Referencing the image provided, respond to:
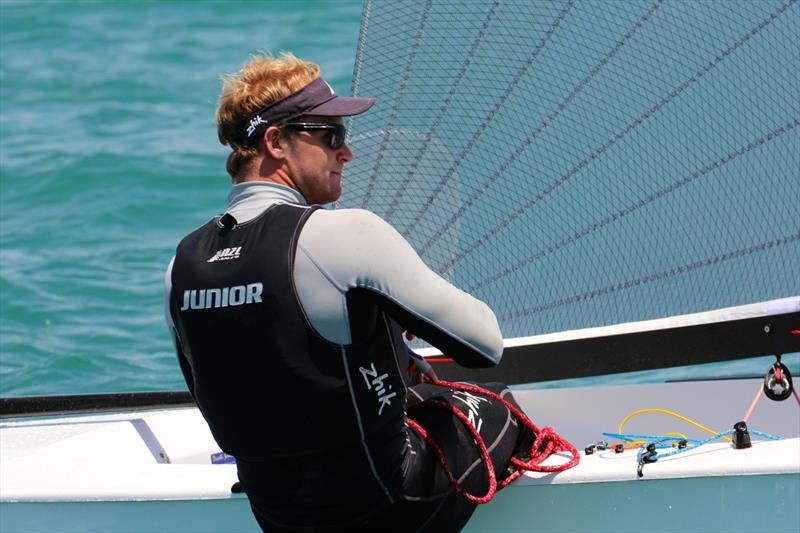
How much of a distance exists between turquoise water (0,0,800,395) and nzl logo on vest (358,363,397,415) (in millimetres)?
2514

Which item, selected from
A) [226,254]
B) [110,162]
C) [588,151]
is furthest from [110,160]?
[226,254]

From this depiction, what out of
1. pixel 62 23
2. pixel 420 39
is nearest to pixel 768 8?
pixel 420 39

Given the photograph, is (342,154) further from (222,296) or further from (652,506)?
(652,506)

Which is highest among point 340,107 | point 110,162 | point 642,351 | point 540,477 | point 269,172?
point 340,107

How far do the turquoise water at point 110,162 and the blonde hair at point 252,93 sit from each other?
2.56m

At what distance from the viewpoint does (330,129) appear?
62.5 inches

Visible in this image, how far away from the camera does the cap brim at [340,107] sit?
5.15ft

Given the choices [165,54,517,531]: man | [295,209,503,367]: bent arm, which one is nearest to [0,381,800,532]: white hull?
[165,54,517,531]: man

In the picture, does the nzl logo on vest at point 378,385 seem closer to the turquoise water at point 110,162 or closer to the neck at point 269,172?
the neck at point 269,172

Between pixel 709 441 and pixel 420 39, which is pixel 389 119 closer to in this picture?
pixel 420 39

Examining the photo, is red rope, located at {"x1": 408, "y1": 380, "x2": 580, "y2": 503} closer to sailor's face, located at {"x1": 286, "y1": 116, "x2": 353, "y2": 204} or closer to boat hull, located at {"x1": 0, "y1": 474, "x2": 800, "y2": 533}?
boat hull, located at {"x1": 0, "y1": 474, "x2": 800, "y2": 533}

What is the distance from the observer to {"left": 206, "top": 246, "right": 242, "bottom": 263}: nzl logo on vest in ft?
4.93

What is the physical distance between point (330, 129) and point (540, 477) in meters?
0.60

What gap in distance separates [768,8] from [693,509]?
856 millimetres
